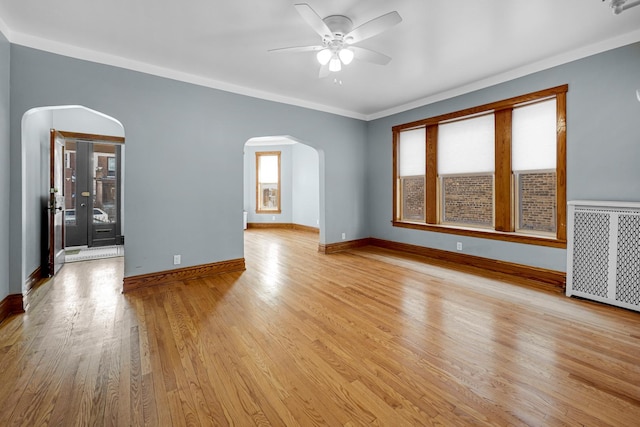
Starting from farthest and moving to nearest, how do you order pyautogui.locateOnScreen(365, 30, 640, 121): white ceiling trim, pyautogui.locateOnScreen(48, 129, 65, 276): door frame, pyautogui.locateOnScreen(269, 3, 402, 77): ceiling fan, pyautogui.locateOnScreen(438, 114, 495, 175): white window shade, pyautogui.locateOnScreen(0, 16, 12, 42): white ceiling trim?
1. pyautogui.locateOnScreen(438, 114, 495, 175): white window shade
2. pyautogui.locateOnScreen(48, 129, 65, 276): door frame
3. pyautogui.locateOnScreen(365, 30, 640, 121): white ceiling trim
4. pyautogui.locateOnScreen(0, 16, 12, 42): white ceiling trim
5. pyautogui.locateOnScreen(269, 3, 402, 77): ceiling fan

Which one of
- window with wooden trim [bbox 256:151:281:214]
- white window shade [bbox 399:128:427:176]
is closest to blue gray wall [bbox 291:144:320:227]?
window with wooden trim [bbox 256:151:281:214]

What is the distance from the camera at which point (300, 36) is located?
9.53ft

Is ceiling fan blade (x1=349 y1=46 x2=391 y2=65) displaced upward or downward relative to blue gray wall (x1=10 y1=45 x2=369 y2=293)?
upward

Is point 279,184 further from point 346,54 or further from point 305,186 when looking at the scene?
point 346,54

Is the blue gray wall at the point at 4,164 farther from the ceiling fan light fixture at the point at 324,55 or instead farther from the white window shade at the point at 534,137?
the white window shade at the point at 534,137

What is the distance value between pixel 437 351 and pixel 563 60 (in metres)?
3.73

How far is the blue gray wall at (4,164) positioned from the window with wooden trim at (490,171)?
5.29 m

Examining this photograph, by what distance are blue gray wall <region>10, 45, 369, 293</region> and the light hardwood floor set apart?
0.74 meters

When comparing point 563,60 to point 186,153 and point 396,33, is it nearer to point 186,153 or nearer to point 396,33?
point 396,33

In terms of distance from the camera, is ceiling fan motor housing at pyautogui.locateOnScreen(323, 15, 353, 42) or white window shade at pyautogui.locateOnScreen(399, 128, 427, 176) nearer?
ceiling fan motor housing at pyautogui.locateOnScreen(323, 15, 353, 42)

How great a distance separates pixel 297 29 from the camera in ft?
9.10

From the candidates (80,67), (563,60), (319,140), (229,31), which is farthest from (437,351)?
(80,67)

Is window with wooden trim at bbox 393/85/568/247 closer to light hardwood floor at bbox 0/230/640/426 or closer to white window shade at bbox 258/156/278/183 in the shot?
light hardwood floor at bbox 0/230/640/426

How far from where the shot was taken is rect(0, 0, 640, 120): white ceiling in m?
2.45
